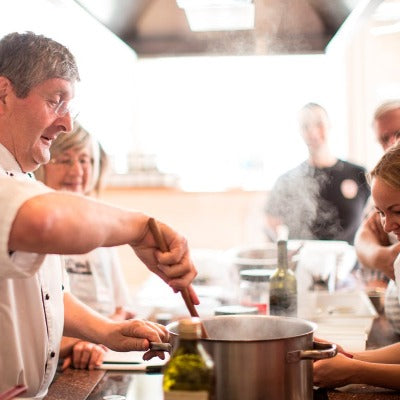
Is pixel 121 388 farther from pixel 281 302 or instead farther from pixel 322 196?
pixel 322 196

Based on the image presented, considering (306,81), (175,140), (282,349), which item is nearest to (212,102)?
(175,140)

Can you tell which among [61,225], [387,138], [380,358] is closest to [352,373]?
[380,358]

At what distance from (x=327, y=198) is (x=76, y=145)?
177 cm

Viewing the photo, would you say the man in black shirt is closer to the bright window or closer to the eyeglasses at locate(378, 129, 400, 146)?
the bright window

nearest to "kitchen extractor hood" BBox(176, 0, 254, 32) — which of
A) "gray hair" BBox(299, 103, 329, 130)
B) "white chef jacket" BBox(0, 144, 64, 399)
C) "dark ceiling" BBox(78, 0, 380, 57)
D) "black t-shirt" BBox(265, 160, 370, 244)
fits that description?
"dark ceiling" BBox(78, 0, 380, 57)

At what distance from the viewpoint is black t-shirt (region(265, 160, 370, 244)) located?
11.9 ft

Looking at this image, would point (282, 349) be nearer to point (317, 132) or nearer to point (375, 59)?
point (317, 132)

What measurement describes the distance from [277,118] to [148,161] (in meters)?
0.98

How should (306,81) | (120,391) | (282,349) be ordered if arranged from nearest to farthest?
(282,349) → (120,391) → (306,81)

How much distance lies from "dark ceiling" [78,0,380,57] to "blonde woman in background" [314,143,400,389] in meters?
0.40

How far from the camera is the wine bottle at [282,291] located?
1.87 m

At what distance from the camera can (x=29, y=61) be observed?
138 centimetres

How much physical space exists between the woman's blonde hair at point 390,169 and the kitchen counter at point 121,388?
465 mm

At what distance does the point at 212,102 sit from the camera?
5.00 meters
